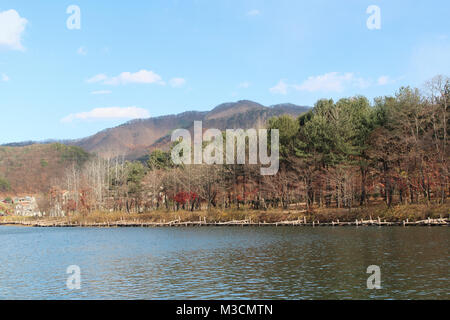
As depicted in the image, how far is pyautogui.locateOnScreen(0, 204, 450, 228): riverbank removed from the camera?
180 ft

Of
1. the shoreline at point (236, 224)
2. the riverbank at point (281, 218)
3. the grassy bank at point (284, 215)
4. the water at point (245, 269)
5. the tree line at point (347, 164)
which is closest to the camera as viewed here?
the water at point (245, 269)

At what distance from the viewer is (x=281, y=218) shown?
6788 centimetres

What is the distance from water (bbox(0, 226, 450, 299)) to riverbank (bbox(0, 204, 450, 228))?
10214 millimetres

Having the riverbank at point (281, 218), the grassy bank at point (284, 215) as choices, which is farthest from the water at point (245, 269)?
the grassy bank at point (284, 215)

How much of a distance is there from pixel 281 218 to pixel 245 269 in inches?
1575

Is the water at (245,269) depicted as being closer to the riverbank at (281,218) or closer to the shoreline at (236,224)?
the shoreline at (236,224)

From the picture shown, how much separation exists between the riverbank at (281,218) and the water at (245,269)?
33.5 ft

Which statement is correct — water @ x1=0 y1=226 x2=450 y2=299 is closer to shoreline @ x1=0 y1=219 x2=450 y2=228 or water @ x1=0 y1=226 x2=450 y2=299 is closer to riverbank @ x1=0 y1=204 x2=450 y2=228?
shoreline @ x1=0 y1=219 x2=450 y2=228

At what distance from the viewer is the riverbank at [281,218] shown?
54728 mm

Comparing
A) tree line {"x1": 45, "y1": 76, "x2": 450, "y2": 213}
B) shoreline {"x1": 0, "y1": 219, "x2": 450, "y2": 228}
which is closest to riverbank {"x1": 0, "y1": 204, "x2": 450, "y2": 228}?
shoreline {"x1": 0, "y1": 219, "x2": 450, "y2": 228}

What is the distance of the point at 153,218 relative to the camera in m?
84.9

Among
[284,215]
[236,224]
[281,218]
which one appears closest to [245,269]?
[281,218]
